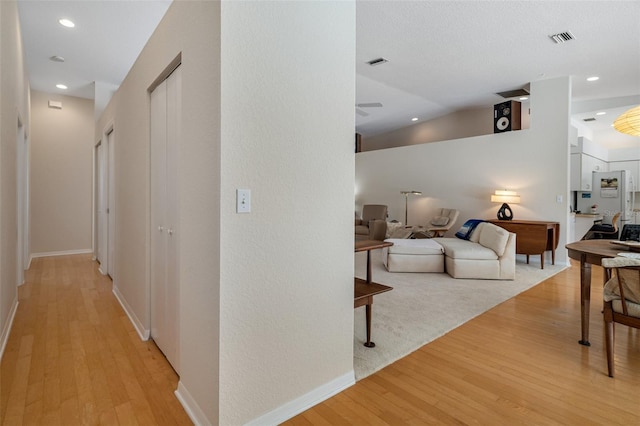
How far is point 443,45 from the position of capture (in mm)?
4086

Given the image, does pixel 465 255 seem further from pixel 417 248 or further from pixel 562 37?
pixel 562 37

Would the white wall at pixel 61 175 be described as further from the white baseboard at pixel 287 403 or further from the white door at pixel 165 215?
the white baseboard at pixel 287 403

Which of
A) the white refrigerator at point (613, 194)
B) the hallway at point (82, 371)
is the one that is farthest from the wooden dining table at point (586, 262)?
the white refrigerator at point (613, 194)

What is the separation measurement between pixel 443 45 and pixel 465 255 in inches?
111

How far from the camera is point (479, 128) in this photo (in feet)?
23.8

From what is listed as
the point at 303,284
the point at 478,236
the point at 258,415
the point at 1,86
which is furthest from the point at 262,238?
the point at 478,236

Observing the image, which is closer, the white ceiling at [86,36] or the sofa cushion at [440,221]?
the white ceiling at [86,36]

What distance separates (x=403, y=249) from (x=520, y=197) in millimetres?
2759

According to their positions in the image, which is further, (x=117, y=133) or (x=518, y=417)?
(x=117, y=133)

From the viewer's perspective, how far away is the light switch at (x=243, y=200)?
1365 millimetres

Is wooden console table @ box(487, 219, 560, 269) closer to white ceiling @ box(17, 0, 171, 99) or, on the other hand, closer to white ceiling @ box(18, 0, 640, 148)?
white ceiling @ box(18, 0, 640, 148)

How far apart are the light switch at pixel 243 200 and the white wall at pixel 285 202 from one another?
0.03 m

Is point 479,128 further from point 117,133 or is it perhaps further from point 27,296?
point 27,296

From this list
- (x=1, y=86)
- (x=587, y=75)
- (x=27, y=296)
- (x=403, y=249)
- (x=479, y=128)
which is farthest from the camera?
(x=479, y=128)
